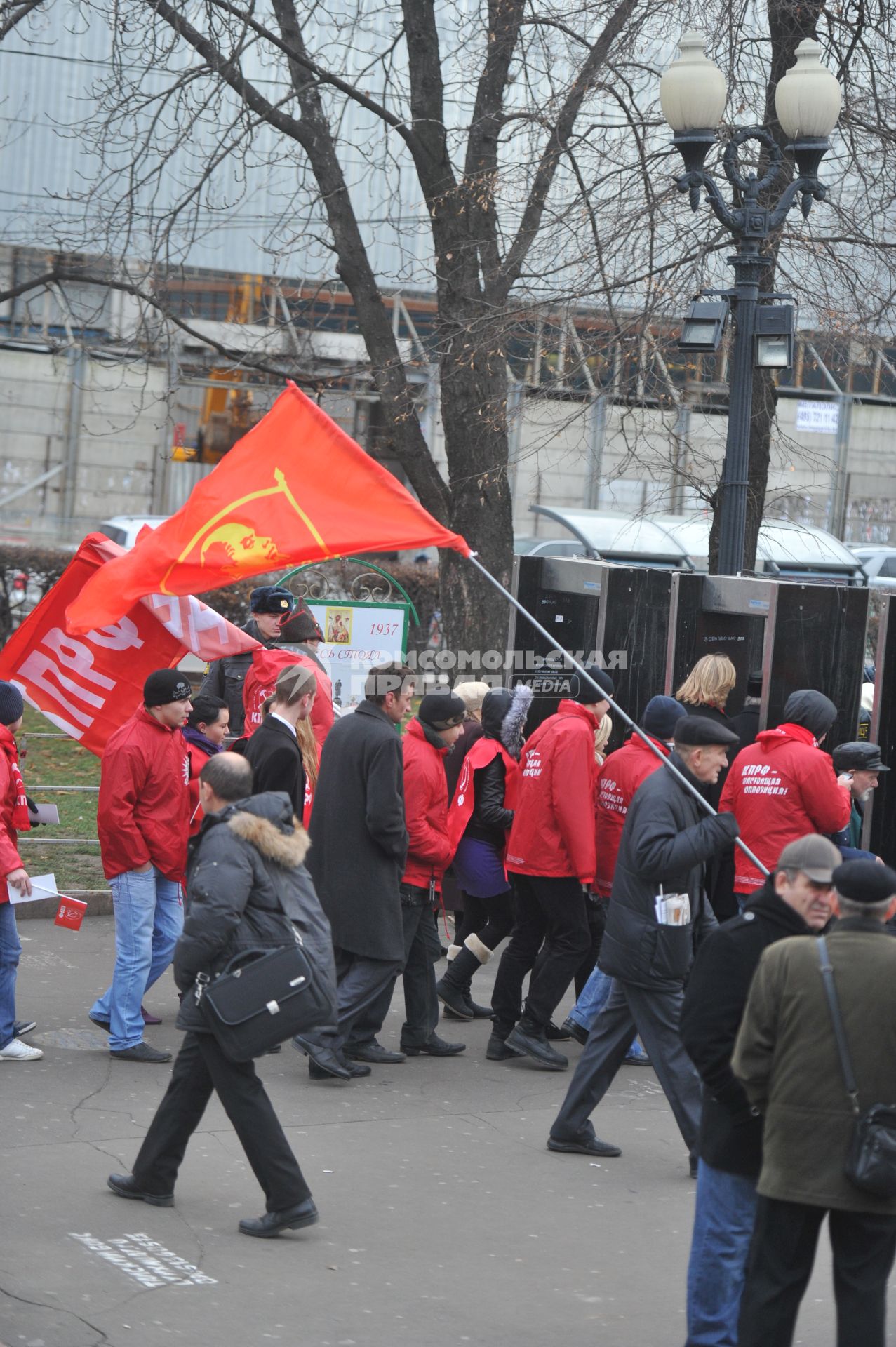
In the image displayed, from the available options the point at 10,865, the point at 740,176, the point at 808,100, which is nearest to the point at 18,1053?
the point at 10,865

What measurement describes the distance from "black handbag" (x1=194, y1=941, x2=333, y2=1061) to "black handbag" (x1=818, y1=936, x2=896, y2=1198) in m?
2.09

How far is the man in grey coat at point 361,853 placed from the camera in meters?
7.13

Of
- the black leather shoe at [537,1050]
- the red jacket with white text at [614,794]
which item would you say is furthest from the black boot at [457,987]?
the red jacket with white text at [614,794]

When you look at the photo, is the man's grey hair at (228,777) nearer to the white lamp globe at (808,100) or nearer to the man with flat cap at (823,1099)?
the man with flat cap at (823,1099)

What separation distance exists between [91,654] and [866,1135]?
613 cm

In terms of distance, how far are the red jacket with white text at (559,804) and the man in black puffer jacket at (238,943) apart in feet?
6.57

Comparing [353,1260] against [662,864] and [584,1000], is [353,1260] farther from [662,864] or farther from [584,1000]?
[584,1000]

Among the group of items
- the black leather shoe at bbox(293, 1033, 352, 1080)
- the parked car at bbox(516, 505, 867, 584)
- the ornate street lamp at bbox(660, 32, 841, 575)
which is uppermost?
the ornate street lamp at bbox(660, 32, 841, 575)

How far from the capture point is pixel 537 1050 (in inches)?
297

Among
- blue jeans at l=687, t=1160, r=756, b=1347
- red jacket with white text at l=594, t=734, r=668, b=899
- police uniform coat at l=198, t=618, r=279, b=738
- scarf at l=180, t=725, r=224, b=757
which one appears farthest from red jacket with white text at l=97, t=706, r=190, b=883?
blue jeans at l=687, t=1160, r=756, b=1347

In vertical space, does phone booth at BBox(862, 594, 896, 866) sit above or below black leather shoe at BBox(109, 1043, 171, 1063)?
above

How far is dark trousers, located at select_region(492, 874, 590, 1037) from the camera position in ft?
24.3

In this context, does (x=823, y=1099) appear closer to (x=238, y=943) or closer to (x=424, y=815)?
(x=238, y=943)

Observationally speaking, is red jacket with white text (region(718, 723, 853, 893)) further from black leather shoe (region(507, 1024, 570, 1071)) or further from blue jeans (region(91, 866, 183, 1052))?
blue jeans (region(91, 866, 183, 1052))
